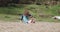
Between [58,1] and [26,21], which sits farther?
[58,1]

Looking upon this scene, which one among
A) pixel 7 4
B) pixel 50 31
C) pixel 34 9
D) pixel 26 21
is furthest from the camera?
pixel 7 4

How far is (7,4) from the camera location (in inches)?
908

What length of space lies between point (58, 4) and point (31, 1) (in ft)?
11.3

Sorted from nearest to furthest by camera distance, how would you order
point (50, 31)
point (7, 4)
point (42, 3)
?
point (50, 31) < point (7, 4) < point (42, 3)

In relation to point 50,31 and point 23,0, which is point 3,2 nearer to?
point 23,0

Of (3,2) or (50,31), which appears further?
(3,2)

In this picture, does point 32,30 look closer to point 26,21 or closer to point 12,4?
point 26,21

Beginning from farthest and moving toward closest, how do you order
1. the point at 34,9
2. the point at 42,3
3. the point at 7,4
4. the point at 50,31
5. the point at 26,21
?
the point at 42,3 → the point at 7,4 → the point at 34,9 → the point at 26,21 → the point at 50,31

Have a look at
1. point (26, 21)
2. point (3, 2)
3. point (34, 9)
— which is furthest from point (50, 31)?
point (3, 2)

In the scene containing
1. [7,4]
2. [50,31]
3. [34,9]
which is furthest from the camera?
[7,4]

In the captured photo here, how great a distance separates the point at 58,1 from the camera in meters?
24.8

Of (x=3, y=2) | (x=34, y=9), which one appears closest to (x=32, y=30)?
(x=34, y=9)

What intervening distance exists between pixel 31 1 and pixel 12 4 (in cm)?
266

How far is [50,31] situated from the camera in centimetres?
870
